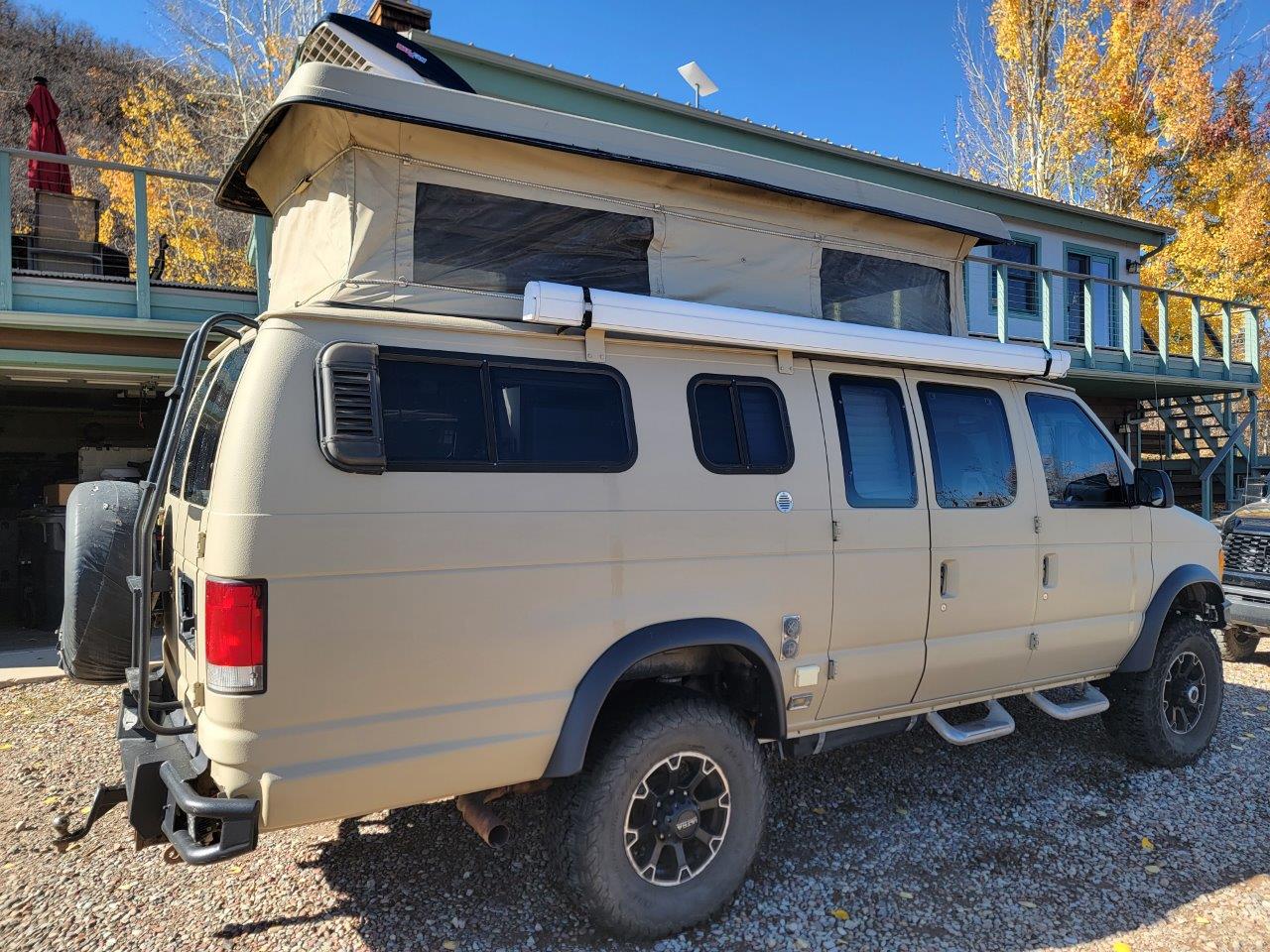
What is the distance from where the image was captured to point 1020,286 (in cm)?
1339

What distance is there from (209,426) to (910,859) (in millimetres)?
3545

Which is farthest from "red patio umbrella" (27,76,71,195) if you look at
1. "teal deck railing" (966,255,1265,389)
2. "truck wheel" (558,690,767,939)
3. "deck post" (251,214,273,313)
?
"teal deck railing" (966,255,1265,389)

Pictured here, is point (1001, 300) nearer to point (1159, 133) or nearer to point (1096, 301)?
point (1096, 301)

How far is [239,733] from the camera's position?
2.29 meters

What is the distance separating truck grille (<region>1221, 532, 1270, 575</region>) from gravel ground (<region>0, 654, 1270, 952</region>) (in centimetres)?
289

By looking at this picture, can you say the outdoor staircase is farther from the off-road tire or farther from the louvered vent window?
the louvered vent window

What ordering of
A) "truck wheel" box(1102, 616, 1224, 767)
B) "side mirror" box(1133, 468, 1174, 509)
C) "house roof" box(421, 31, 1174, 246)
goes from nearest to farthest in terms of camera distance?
"side mirror" box(1133, 468, 1174, 509), "truck wheel" box(1102, 616, 1224, 767), "house roof" box(421, 31, 1174, 246)

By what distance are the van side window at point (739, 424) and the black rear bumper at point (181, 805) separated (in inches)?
76.3

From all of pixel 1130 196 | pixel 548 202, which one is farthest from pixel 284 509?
pixel 1130 196

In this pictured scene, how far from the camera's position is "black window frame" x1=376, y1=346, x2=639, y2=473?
262cm

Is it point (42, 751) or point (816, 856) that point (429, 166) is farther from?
point (42, 751)

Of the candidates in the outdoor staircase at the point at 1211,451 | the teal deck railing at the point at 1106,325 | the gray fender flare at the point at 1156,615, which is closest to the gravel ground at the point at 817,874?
the gray fender flare at the point at 1156,615

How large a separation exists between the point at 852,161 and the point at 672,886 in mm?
10957

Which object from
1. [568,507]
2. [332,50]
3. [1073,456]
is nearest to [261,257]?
[332,50]
